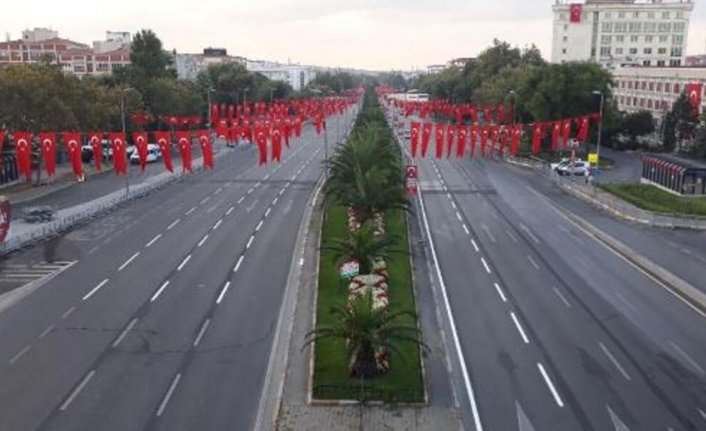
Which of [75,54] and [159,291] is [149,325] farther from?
[75,54]

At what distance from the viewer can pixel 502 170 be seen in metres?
78.4

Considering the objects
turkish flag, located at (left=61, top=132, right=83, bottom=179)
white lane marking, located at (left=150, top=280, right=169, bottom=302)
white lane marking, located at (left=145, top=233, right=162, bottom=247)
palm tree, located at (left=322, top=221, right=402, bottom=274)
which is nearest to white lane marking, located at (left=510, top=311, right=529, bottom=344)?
palm tree, located at (left=322, top=221, right=402, bottom=274)

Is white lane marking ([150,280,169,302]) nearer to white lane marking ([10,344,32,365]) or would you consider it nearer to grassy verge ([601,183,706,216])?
white lane marking ([10,344,32,365])

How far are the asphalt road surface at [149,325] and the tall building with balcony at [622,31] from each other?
10675 centimetres

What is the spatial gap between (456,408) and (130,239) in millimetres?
27572

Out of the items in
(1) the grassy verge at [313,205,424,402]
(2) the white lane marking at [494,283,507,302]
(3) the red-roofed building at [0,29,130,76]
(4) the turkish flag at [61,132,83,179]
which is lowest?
(2) the white lane marking at [494,283,507,302]

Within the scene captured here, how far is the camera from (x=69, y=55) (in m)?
148

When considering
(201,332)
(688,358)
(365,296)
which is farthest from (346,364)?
(688,358)

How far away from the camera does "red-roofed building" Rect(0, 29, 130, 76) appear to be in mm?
146375

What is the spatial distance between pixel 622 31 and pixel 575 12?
9861 millimetres

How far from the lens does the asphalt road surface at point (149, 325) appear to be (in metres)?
21.9

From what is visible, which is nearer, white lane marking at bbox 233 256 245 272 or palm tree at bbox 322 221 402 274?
palm tree at bbox 322 221 402 274

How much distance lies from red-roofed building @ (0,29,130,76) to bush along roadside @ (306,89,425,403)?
103943mm

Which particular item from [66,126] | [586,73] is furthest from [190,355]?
[586,73]
